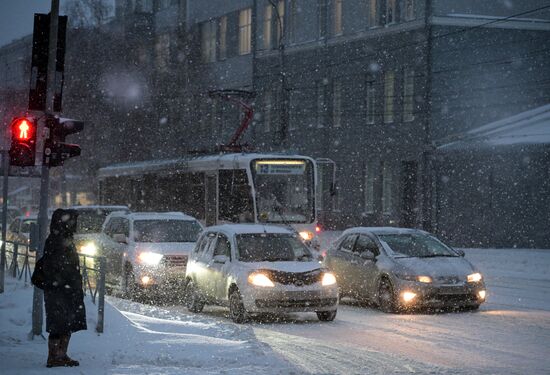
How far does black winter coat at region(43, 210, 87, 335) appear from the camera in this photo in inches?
440

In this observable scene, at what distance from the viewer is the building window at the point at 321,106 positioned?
49.1 metres

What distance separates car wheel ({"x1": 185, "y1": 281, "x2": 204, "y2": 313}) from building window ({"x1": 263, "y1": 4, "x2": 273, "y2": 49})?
115 ft

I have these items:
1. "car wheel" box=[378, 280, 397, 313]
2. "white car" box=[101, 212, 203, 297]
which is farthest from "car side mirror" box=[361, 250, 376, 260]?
"white car" box=[101, 212, 203, 297]

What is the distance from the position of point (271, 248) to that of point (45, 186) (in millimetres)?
5966

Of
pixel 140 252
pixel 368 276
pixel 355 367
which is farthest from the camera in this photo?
pixel 140 252

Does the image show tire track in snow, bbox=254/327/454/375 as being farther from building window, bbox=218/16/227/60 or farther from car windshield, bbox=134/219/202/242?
building window, bbox=218/16/227/60

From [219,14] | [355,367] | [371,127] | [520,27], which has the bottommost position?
[355,367]

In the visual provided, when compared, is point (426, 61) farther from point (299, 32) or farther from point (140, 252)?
point (140, 252)

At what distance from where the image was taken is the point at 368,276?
19.5 meters

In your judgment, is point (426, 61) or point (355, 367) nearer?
point (355, 367)

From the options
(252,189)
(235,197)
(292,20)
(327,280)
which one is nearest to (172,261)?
(327,280)

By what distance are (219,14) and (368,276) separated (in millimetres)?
40174

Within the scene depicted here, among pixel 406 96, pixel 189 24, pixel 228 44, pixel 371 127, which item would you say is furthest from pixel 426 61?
pixel 189 24

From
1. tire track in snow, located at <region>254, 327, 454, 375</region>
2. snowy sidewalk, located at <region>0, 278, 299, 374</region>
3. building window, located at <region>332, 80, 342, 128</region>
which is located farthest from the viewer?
building window, located at <region>332, 80, 342, 128</region>
